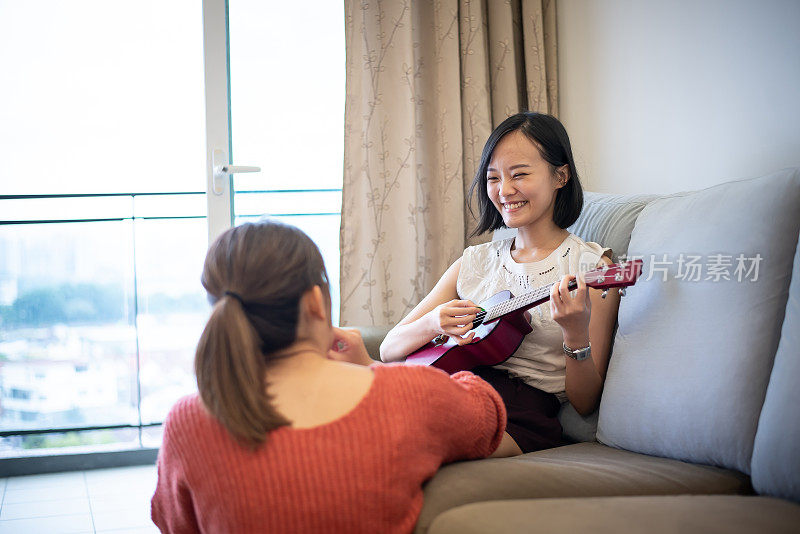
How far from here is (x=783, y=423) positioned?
1122 mm

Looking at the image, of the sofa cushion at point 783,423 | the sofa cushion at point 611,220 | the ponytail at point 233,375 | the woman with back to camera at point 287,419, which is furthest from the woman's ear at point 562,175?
the ponytail at point 233,375

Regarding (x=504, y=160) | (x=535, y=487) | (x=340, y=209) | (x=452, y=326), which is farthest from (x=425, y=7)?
(x=535, y=487)

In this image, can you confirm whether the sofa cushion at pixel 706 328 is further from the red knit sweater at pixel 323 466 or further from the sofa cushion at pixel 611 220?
the red knit sweater at pixel 323 466

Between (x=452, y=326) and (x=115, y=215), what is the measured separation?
257cm

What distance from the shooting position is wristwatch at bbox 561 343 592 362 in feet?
4.97

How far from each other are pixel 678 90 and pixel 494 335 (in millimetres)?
966

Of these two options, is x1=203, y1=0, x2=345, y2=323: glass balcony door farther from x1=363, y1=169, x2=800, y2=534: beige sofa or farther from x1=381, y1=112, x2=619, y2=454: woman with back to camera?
x1=363, y1=169, x2=800, y2=534: beige sofa

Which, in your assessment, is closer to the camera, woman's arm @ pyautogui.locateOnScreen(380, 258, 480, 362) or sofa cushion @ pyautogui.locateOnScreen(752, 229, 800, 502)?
sofa cushion @ pyautogui.locateOnScreen(752, 229, 800, 502)

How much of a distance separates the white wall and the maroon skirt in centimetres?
76

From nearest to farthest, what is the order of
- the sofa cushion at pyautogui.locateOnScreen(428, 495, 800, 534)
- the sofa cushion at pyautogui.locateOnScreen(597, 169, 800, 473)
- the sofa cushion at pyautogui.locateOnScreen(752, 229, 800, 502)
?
the sofa cushion at pyautogui.locateOnScreen(428, 495, 800, 534), the sofa cushion at pyautogui.locateOnScreen(752, 229, 800, 502), the sofa cushion at pyautogui.locateOnScreen(597, 169, 800, 473)

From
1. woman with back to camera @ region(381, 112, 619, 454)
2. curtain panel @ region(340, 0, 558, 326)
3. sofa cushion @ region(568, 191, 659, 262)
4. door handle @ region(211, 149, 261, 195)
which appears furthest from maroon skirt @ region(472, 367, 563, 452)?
door handle @ region(211, 149, 261, 195)

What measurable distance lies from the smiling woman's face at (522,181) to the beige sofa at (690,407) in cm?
26

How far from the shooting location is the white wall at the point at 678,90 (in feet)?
5.43

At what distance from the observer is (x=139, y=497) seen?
105 inches
